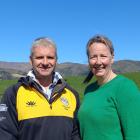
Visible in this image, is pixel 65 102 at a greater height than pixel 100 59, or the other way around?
pixel 100 59

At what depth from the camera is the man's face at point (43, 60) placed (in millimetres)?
4680

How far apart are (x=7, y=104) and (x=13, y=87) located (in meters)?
0.19

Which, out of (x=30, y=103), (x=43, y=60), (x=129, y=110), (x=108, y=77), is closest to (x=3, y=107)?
(x=30, y=103)

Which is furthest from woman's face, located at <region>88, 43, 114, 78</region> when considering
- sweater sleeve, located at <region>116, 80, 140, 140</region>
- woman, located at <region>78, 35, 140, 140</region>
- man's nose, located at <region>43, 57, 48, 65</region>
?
man's nose, located at <region>43, 57, 48, 65</region>

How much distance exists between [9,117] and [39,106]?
0.32 meters

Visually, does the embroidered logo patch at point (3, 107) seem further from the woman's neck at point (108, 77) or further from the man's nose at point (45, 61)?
the woman's neck at point (108, 77)

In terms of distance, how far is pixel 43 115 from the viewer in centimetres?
453

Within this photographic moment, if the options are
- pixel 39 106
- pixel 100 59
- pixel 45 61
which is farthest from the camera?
pixel 100 59

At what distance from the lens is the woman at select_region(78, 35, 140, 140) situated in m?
4.44

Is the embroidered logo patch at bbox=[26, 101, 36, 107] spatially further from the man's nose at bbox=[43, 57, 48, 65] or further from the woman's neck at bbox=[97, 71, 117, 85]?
the woman's neck at bbox=[97, 71, 117, 85]

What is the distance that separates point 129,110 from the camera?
442 centimetres

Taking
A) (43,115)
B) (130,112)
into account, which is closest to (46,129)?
(43,115)

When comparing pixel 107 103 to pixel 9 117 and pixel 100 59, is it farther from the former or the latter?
pixel 9 117

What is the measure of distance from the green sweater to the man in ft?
0.55
